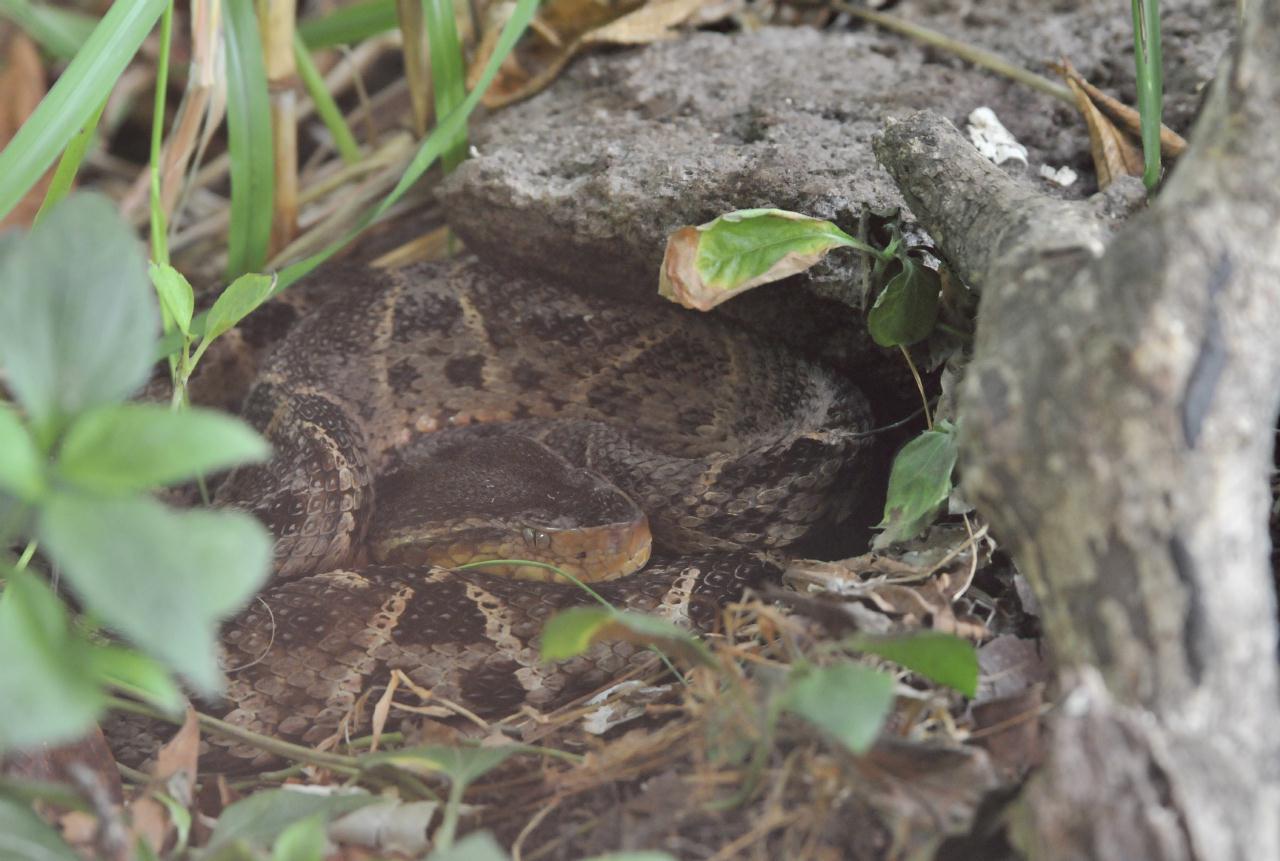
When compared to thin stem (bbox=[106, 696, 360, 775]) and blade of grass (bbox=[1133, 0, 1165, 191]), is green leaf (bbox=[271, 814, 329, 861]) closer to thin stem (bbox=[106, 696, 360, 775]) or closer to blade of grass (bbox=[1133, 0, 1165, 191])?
thin stem (bbox=[106, 696, 360, 775])

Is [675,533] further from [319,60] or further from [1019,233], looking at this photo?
[319,60]

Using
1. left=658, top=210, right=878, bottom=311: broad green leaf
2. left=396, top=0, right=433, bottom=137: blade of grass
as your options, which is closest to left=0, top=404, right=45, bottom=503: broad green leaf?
left=658, top=210, right=878, bottom=311: broad green leaf

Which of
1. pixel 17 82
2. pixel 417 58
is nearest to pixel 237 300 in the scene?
pixel 417 58

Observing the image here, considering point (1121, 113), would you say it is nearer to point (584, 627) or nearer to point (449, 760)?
point (584, 627)

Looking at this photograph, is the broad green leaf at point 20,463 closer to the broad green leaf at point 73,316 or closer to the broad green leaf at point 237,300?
the broad green leaf at point 73,316

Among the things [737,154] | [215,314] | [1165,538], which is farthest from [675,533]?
[1165,538]

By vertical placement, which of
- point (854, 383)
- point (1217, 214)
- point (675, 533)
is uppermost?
point (1217, 214)
